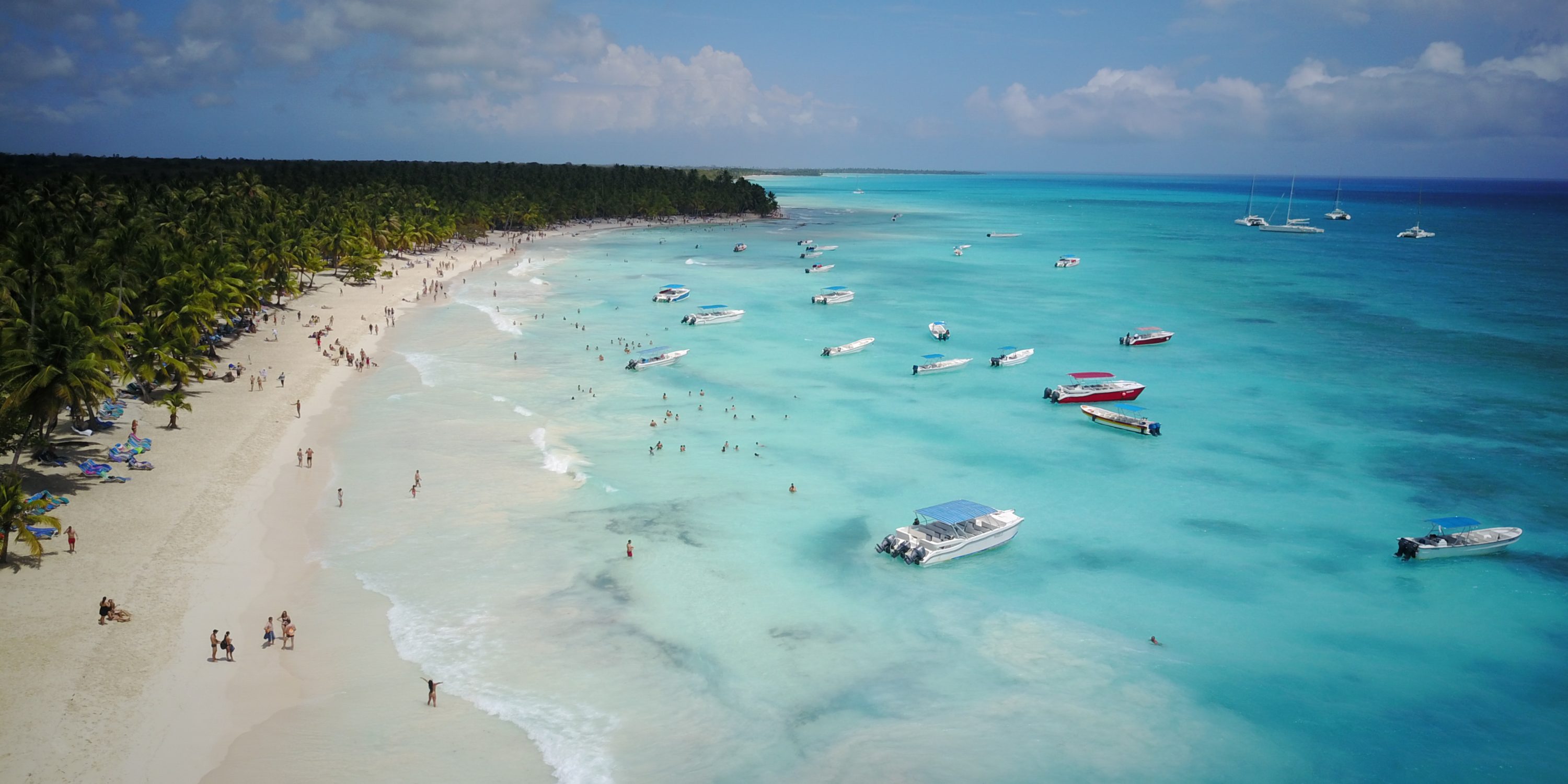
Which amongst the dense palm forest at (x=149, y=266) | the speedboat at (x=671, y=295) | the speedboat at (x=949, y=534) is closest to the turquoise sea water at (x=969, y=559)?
the speedboat at (x=949, y=534)

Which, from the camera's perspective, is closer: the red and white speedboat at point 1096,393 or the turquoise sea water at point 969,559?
the turquoise sea water at point 969,559

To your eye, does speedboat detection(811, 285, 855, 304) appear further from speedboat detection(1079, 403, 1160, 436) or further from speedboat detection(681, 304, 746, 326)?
speedboat detection(1079, 403, 1160, 436)

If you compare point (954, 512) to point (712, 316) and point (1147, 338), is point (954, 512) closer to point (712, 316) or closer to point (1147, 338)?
point (712, 316)

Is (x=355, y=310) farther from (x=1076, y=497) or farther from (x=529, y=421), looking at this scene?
(x=1076, y=497)

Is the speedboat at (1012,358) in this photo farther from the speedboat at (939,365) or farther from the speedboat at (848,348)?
the speedboat at (848,348)

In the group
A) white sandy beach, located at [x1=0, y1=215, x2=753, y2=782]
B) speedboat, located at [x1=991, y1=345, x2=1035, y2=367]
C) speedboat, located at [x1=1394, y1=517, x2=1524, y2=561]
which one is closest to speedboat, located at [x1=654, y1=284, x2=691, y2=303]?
speedboat, located at [x1=991, y1=345, x2=1035, y2=367]
